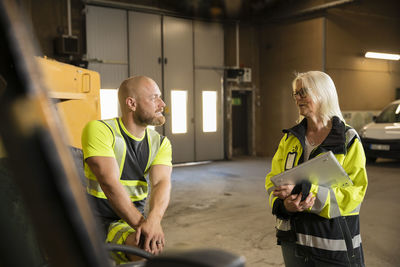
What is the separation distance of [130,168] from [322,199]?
3.67ft

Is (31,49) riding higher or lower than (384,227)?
higher

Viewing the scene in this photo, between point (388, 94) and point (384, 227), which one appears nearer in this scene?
point (384, 227)

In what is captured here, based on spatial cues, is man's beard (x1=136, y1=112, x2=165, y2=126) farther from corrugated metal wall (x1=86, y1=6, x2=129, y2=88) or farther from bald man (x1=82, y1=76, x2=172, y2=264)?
corrugated metal wall (x1=86, y1=6, x2=129, y2=88)

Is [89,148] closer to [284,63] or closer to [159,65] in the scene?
[159,65]

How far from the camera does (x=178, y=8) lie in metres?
10.4

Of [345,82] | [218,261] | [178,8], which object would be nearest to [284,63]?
[345,82]

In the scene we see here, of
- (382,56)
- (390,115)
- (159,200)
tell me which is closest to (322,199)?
(159,200)

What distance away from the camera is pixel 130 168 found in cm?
230

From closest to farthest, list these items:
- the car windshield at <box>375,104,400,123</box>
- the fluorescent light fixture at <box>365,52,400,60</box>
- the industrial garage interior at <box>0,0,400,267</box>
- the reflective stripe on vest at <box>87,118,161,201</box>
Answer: the reflective stripe on vest at <box>87,118,161,201</box>, the industrial garage interior at <box>0,0,400,267</box>, the car windshield at <box>375,104,400,123</box>, the fluorescent light fixture at <box>365,52,400,60</box>

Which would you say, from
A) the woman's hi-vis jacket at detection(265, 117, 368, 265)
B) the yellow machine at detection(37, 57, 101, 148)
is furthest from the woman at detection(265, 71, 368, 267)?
the yellow machine at detection(37, 57, 101, 148)

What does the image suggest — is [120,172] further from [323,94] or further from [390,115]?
[390,115]

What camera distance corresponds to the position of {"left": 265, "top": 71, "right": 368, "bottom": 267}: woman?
6.63ft

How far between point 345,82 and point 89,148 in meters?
11.0

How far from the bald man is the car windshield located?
31.0ft
